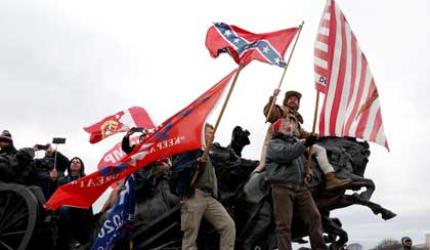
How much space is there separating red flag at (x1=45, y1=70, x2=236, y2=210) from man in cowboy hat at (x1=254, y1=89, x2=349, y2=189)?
82cm

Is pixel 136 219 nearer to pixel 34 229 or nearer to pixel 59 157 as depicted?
pixel 34 229

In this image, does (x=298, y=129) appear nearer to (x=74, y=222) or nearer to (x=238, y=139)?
(x=238, y=139)

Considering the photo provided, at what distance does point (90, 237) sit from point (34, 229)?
2.95 feet

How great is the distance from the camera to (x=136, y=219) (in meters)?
10.3

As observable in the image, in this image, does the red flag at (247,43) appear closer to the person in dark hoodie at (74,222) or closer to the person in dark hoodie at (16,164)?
the person in dark hoodie at (74,222)

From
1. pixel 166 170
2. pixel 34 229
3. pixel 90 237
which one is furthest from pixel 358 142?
pixel 34 229

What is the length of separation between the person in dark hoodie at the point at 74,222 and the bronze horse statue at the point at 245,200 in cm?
84

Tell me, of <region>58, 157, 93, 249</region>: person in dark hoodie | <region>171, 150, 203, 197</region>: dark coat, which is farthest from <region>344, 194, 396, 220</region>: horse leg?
<region>58, 157, 93, 249</region>: person in dark hoodie

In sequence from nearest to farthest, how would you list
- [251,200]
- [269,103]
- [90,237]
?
1. [269,103]
2. [251,200]
3. [90,237]

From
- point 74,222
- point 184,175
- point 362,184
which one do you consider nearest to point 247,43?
point 184,175

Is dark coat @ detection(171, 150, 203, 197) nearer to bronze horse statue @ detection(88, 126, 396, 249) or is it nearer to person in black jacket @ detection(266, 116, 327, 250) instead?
bronze horse statue @ detection(88, 126, 396, 249)

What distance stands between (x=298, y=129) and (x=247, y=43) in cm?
185

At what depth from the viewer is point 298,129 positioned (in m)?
9.01

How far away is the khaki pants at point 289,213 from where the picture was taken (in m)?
8.30
